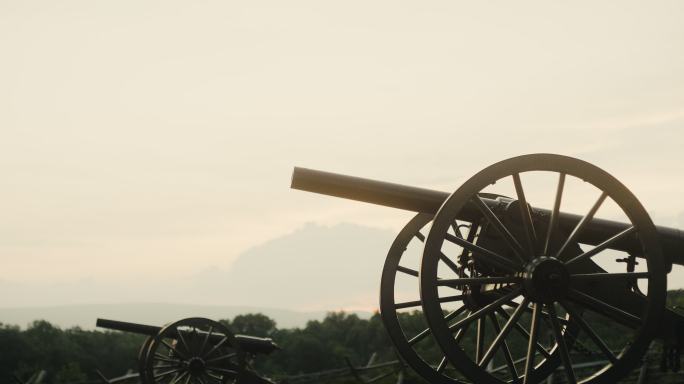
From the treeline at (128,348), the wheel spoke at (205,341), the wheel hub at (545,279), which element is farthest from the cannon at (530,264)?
the treeline at (128,348)

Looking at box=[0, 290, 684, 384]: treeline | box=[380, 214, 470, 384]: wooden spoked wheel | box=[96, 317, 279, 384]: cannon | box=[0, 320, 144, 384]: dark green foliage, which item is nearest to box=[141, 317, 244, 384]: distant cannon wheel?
box=[96, 317, 279, 384]: cannon

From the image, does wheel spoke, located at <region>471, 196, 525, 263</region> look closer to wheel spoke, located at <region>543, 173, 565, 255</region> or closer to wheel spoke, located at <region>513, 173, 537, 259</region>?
wheel spoke, located at <region>513, 173, 537, 259</region>

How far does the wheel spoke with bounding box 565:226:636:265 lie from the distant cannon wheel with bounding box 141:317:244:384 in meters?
8.90

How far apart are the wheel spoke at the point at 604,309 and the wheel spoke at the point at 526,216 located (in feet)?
1.89

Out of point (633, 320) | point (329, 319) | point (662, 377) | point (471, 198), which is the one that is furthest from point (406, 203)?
point (329, 319)

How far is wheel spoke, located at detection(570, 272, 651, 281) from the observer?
22.8 feet

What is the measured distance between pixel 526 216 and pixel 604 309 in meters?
1.24

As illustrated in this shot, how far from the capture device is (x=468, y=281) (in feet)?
21.7

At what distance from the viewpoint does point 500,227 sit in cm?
685

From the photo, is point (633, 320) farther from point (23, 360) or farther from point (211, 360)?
point (23, 360)

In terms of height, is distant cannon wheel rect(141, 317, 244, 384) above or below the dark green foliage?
above

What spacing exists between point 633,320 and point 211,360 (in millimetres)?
9476

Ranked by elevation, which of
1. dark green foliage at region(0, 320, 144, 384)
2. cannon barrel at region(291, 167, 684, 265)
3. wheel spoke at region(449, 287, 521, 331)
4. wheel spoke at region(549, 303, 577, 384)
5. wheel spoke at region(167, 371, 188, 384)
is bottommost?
dark green foliage at region(0, 320, 144, 384)

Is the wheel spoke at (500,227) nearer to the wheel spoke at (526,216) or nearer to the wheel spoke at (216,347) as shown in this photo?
the wheel spoke at (526,216)
